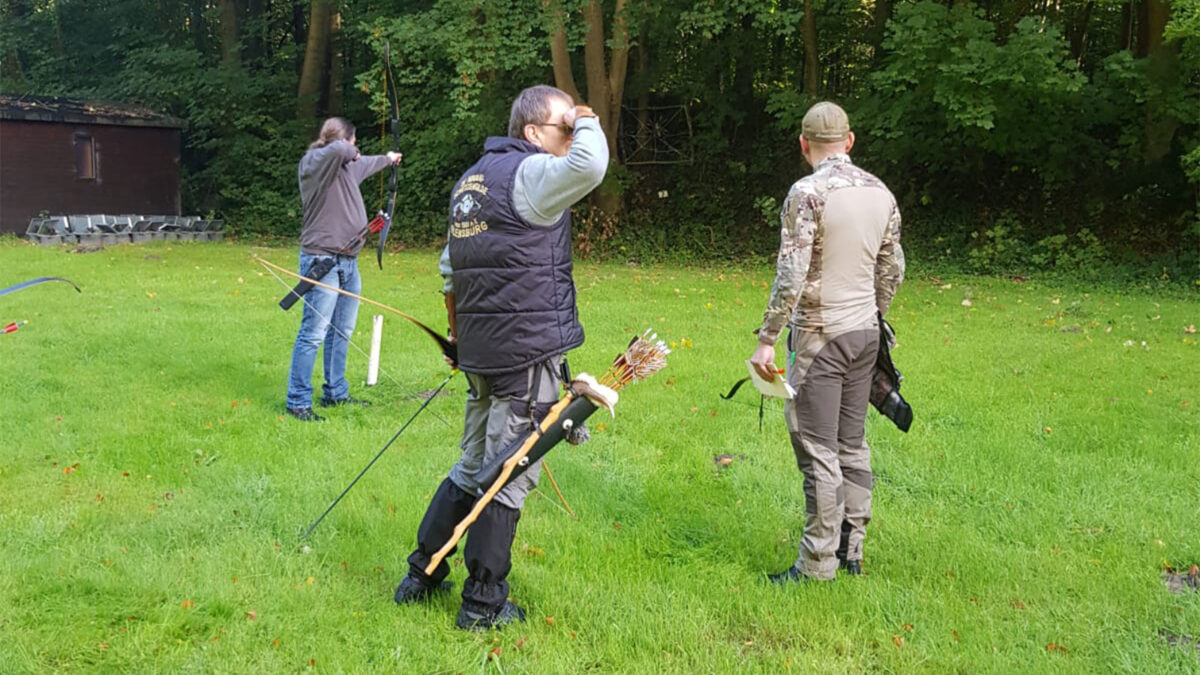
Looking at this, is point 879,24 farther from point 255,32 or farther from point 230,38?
point 255,32

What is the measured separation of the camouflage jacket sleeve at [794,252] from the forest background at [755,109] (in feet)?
31.7

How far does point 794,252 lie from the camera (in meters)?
3.40

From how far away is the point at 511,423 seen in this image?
317cm

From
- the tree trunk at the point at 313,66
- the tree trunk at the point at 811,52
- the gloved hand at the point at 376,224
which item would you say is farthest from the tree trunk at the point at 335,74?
the gloved hand at the point at 376,224

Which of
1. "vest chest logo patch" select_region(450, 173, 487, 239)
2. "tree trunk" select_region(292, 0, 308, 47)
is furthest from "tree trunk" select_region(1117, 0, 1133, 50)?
"tree trunk" select_region(292, 0, 308, 47)

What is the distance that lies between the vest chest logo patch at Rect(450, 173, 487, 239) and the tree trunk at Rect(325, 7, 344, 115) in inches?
856

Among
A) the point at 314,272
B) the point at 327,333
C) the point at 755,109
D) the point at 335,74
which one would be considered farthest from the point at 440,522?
the point at 335,74

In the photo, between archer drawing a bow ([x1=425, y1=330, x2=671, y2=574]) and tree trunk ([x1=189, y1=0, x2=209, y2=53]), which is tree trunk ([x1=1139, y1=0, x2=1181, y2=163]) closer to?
archer drawing a bow ([x1=425, y1=330, x2=671, y2=574])

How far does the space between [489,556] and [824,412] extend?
140 centimetres

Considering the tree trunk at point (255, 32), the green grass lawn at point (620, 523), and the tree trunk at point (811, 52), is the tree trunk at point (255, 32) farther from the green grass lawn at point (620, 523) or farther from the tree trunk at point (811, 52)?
the green grass lawn at point (620, 523)

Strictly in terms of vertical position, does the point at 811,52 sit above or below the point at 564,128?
above

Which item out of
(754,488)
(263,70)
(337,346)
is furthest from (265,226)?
(754,488)

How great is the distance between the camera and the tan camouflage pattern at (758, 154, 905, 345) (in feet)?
11.2

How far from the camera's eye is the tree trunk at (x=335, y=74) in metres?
23.1
